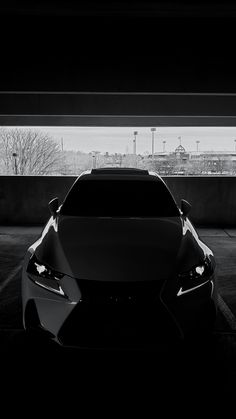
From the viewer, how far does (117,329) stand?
2.68 metres

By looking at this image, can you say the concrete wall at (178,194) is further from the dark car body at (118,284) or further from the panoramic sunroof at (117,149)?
the dark car body at (118,284)

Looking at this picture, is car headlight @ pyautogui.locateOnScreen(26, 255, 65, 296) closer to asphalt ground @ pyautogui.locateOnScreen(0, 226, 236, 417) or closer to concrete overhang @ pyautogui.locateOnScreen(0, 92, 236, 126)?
asphalt ground @ pyautogui.locateOnScreen(0, 226, 236, 417)

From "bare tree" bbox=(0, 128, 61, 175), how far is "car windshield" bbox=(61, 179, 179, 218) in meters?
6.23

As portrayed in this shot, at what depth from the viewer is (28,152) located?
429 inches

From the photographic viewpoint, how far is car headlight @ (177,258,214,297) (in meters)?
2.90

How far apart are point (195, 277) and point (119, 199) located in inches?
68.2

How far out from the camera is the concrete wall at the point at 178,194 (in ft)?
34.4
